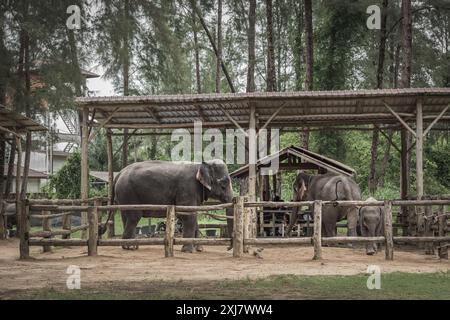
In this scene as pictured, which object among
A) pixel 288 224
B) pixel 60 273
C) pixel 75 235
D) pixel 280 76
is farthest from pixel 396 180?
pixel 60 273

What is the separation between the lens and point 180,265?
10.9 m

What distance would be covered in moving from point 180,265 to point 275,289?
10.7ft

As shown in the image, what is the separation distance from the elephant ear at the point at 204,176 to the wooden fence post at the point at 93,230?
2.92m

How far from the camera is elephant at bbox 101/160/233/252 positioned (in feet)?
47.9

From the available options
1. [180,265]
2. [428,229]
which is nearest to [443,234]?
[428,229]

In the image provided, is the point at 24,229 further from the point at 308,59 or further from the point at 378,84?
the point at 378,84

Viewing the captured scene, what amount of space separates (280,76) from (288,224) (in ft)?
70.5

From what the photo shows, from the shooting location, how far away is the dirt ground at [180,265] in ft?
30.1

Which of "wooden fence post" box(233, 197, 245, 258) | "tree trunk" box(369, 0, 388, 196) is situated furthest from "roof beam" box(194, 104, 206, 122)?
A: "tree trunk" box(369, 0, 388, 196)

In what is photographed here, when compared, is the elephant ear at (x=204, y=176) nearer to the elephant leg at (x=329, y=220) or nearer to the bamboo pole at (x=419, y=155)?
the elephant leg at (x=329, y=220)

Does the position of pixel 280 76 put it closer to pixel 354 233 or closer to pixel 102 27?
pixel 102 27

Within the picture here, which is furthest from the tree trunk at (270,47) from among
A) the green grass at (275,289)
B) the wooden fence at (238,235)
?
the green grass at (275,289)

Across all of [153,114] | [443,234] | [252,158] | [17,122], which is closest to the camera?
[443,234]

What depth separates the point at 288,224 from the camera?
717 inches
